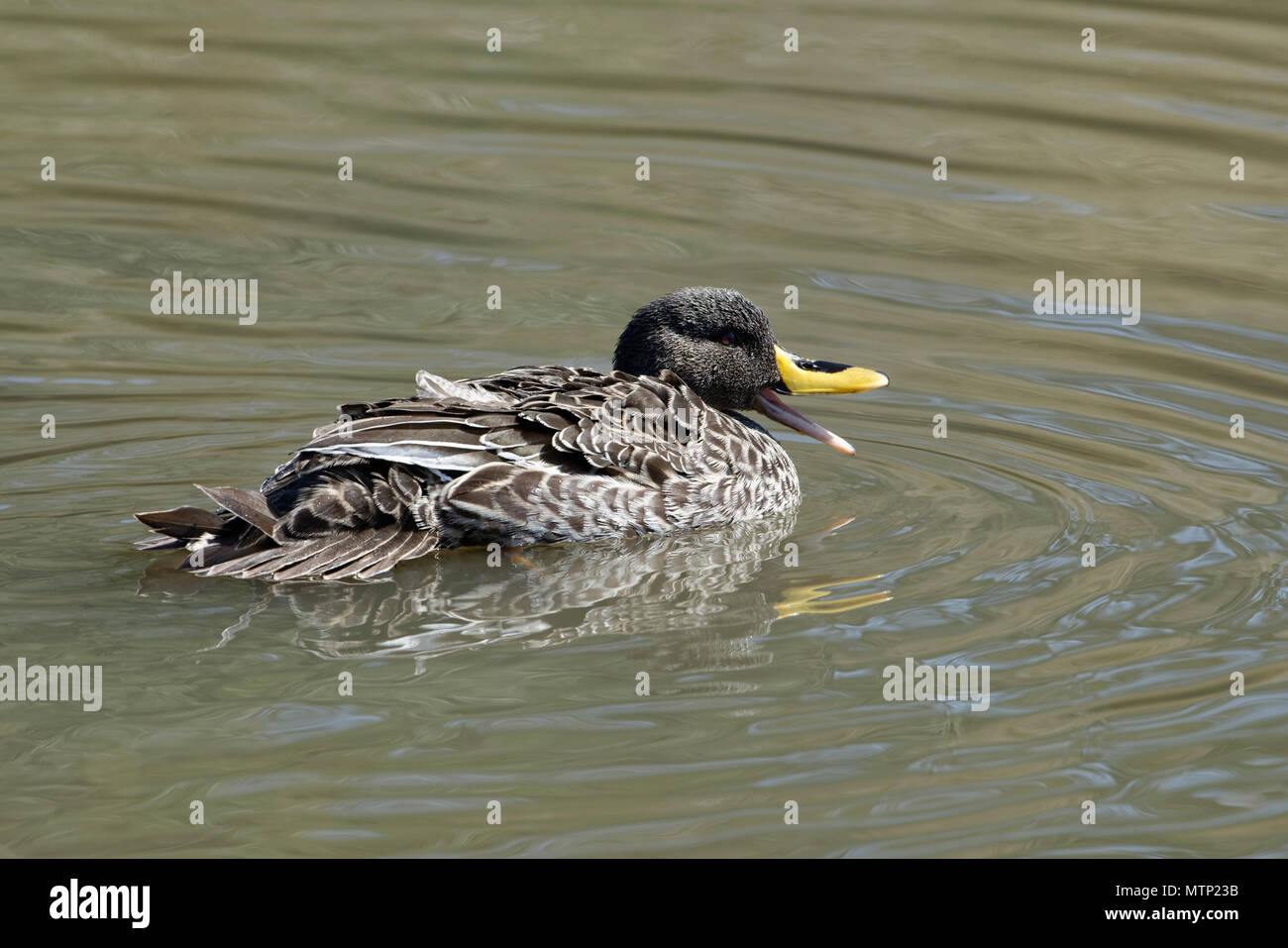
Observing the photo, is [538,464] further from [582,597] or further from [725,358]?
[725,358]

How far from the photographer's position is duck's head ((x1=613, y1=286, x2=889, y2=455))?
8414 mm

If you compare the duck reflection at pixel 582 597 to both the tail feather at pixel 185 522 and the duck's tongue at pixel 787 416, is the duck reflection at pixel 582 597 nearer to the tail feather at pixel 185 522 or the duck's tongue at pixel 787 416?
the tail feather at pixel 185 522

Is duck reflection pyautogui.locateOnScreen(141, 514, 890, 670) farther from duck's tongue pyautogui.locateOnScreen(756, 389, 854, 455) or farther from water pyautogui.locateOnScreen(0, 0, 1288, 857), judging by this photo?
duck's tongue pyautogui.locateOnScreen(756, 389, 854, 455)

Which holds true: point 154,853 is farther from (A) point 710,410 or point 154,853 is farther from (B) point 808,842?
(A) point 710,410

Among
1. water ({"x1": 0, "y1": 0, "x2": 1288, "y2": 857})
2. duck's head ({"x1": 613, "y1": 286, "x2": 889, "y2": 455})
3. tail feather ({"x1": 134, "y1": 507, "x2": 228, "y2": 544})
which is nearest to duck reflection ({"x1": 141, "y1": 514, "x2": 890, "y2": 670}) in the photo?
water ({"x1": 0, "y1": 0, "x2": 1288, "y2": 857})

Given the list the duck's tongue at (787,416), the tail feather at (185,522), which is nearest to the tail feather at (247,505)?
the tail feather at (185,522)

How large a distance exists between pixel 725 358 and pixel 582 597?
1902mm

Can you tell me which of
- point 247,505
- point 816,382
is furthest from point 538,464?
point 816,382

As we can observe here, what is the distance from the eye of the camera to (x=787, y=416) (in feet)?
29.0

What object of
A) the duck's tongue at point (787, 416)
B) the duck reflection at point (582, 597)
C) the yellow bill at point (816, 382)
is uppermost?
the yellow bill at point (816, 382)

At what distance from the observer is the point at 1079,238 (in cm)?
1209

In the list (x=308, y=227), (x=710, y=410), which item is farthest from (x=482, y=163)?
(x=710, y=410)

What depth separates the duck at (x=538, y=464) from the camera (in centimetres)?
707

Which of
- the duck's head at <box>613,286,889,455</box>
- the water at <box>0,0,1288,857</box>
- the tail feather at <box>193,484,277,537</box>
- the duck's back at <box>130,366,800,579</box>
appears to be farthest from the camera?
the duck's head at <box>613,286,889,455</box>
